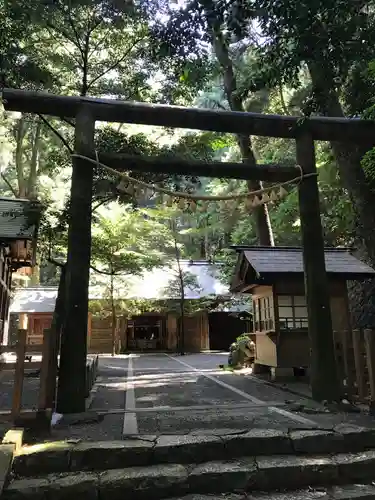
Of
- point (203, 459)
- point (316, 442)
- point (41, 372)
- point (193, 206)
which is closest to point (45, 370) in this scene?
point (41, 372)

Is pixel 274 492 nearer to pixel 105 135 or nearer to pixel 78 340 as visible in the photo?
pixel 78 340

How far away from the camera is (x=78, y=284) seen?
226 inches

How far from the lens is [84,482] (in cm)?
361

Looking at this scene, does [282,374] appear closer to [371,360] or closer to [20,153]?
[371,360]

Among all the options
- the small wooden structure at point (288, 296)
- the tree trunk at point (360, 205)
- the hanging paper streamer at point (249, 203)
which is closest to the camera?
the hanging paper streamer at point (249, 203)

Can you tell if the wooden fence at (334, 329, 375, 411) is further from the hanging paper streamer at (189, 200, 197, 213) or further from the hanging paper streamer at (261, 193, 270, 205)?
the hanging paper streamer at (189, 200, 197, 213)

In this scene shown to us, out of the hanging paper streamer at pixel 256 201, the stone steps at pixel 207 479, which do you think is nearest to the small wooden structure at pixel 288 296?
the hanging paper streamer at pixel 256 201

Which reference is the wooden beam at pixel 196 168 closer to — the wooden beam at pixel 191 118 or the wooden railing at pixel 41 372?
the wooden beam at pixel 191 118

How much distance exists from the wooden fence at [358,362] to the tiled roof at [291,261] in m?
2.47

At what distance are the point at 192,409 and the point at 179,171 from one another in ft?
12.3

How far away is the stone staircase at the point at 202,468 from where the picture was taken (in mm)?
3639

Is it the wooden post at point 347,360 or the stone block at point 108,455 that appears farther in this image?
the wooden post at point 347,360

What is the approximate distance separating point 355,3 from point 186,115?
8.96ft

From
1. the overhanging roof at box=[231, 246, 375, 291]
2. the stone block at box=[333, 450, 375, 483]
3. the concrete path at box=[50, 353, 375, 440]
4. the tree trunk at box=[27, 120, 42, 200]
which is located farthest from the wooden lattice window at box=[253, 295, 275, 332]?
the tree trunk at box=[27, 120, 42, 200]
